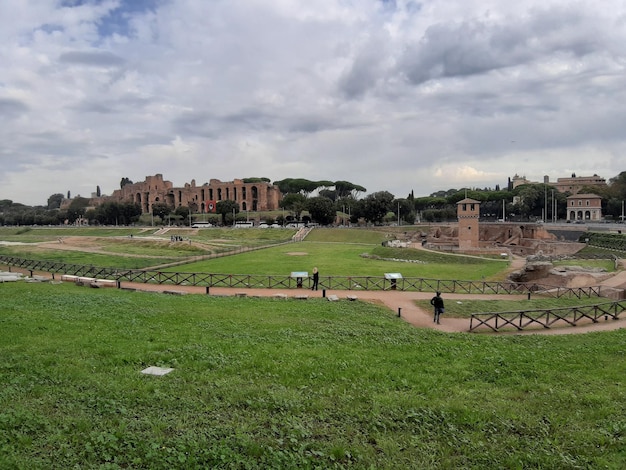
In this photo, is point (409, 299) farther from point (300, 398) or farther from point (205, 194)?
point (205, 194)

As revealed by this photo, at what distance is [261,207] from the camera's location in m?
131

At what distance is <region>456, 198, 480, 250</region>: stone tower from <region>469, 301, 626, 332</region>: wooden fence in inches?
1481

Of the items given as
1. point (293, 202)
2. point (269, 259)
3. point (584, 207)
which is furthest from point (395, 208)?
point (269, 259)

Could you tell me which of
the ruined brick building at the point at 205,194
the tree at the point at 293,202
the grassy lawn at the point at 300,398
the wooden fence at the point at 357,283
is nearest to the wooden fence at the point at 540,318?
the grassy lawn at the point at 300,398

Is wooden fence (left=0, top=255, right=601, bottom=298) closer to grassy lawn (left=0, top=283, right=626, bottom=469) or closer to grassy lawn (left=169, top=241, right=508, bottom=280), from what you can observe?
grassy lawn (left=169, top=241, right=508, bottom=280)

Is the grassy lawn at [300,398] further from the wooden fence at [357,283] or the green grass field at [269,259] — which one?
the green grass field at [269,259]

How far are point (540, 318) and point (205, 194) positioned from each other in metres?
127

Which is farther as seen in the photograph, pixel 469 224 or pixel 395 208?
pixel 395 208

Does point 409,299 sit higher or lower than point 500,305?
higher

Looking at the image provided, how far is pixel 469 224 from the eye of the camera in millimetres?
58406

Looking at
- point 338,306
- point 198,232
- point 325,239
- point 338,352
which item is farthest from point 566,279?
point 198,232

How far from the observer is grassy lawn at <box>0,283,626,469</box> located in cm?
684

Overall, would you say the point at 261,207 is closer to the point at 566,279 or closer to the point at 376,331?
the point at 566,279

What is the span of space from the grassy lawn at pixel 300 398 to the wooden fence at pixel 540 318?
2.49 m
